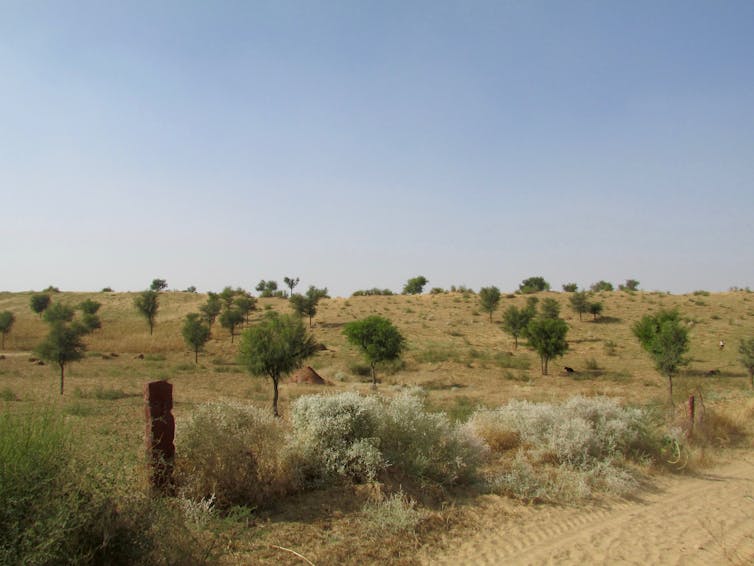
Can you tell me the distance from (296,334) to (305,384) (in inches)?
388

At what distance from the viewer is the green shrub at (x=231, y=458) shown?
7.41 m

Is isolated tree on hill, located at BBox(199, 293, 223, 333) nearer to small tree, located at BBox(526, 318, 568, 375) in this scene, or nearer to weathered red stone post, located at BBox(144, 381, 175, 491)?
small tree, located at BBox(526, 318, 568, 375)

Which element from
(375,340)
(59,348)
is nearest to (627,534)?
(375,340)

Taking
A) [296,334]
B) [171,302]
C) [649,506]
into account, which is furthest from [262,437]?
[171,302]

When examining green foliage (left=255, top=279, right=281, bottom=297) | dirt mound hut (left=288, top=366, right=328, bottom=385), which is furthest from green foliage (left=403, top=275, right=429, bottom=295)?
dirt mound hut (left=288, top=366, right=328, bottom=385)

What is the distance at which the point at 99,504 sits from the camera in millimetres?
4879

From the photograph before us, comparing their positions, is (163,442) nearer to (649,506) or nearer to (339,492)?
(339,492)

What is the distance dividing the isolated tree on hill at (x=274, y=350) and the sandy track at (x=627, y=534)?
1355 cm

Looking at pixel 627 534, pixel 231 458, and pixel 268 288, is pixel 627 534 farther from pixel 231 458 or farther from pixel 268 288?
pixel 268 288

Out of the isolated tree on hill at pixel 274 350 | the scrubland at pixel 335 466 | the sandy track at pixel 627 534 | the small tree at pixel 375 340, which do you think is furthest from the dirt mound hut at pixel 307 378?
the sandy track at pixel 627 534

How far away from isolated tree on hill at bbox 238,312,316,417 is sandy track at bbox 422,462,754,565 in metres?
13.6

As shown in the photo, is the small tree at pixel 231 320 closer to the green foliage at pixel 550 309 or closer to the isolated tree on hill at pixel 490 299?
the isolated tree on hill at pixel 490 299

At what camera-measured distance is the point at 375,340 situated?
34031 millimetres

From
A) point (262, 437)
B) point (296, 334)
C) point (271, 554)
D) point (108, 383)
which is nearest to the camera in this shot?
point (271, 554)
